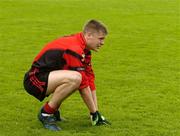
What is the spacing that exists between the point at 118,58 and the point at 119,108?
4382 mm

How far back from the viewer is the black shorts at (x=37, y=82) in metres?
6.24

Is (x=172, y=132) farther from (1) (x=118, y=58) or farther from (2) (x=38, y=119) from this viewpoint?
(1) (x=118, y=58)

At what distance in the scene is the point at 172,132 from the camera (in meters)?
6.25

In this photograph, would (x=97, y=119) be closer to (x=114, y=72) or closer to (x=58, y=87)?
(x=58, y=87)

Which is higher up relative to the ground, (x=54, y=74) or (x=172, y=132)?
(x=54, y=74)

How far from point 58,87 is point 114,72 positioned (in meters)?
3.89

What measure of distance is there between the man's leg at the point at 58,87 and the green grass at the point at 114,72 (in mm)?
160

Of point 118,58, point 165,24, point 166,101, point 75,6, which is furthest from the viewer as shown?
point 75,6

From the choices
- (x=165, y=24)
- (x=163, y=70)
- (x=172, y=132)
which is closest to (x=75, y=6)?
(x=165, y=24)

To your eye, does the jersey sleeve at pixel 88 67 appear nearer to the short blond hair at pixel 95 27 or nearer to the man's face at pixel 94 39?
the man's face at pixel 94 39

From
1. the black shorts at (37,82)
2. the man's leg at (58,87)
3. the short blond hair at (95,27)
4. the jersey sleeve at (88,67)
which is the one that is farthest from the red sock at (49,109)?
the short blond hair at (95,27)

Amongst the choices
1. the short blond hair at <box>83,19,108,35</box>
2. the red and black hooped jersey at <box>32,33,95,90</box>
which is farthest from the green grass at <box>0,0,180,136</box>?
the short blond hair at <box>83,19,108,35</box>

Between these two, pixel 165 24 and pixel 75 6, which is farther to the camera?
pixel 75 6

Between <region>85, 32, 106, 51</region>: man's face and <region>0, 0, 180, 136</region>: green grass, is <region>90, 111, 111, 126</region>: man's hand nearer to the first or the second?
<region>0, 0, 180, 136</region>: green grass
